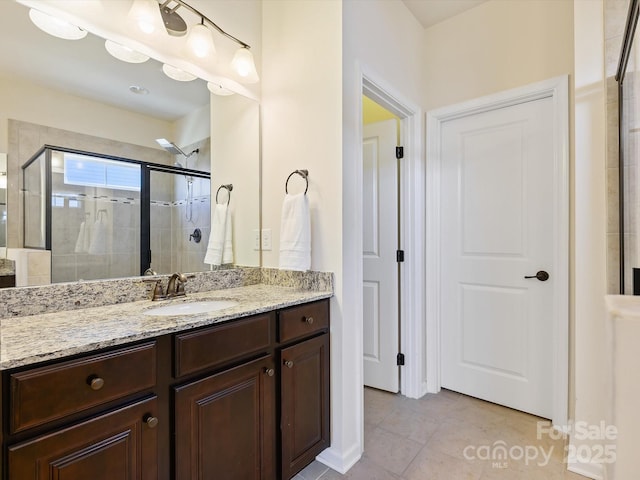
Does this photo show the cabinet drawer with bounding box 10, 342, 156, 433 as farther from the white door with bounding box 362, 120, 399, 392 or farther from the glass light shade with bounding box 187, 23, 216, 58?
the white door with bounding box 362, 120, 399, 392

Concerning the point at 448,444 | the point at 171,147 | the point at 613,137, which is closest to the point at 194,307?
the point at 171,147

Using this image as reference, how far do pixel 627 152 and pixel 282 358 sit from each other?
1.78 metres

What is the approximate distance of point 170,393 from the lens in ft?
3.49

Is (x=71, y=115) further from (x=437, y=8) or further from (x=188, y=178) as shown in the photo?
(x=437, y=8)

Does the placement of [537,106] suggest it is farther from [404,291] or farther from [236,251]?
[236,251]

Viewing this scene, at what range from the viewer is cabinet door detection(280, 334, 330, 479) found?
4.72 feet

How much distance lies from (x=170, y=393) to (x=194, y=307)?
0.50 m

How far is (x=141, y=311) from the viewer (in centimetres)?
129

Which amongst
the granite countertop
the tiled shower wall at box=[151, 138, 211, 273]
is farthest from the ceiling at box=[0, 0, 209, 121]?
the granite countertop

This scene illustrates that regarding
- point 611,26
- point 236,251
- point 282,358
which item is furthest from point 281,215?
point 611,26

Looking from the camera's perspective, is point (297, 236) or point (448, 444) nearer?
point (297, 236)

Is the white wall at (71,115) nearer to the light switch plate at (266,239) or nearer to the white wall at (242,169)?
the white wall at (242,169)

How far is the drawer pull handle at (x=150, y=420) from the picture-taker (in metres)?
Answer: 1.00

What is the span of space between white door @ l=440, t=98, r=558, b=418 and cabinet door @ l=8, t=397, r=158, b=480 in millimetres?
2081
